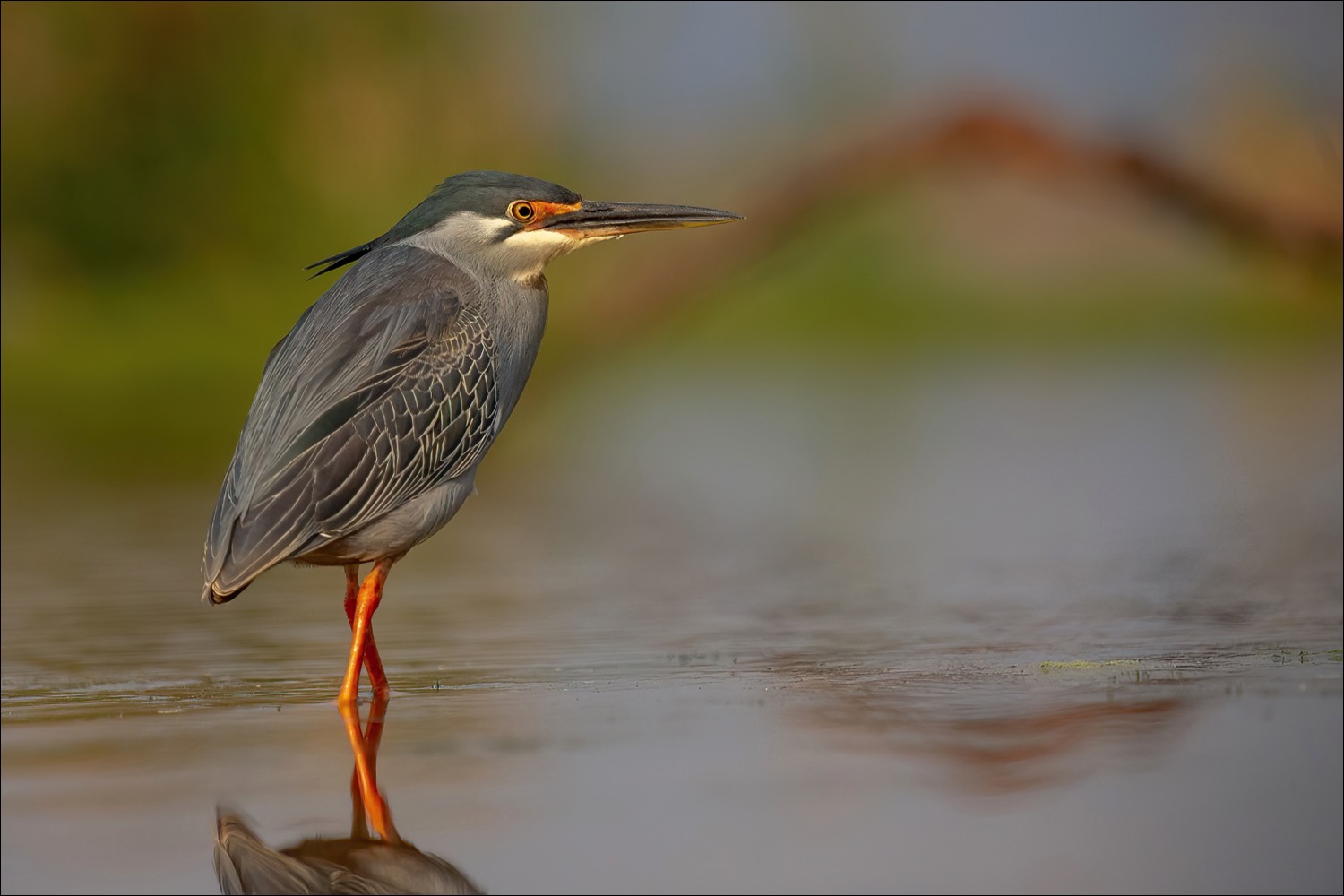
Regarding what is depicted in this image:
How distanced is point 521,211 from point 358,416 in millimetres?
798

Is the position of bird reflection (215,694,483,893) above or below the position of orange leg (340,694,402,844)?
below

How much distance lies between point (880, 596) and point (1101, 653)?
1.35 meters

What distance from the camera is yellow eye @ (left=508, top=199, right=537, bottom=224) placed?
5148 millimetres

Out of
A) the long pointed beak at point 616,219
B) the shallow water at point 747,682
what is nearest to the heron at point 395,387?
the long pointed beak at point 616,219

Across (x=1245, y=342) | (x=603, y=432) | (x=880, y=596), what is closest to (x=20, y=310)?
(x=603, y=432)

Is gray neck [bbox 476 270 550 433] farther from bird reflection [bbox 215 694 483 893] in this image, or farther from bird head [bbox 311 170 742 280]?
bird reflection [bbox 215 694 483 893]

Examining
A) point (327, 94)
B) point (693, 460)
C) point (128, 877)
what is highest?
point (327, 94)

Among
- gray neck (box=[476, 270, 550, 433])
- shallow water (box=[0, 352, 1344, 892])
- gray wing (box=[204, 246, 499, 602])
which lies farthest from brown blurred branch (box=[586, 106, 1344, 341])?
gray wing (box=[204, 246, 499, 602])

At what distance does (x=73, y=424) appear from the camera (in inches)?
484

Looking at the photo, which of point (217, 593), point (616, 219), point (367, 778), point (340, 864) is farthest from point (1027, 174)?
point (340, 864)

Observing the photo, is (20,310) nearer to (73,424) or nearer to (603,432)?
(73,424)

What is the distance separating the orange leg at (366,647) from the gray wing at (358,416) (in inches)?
6.8

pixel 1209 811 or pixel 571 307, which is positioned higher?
pixel 571 307

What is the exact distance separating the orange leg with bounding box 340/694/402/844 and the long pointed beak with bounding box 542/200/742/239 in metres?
1.43
